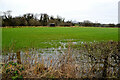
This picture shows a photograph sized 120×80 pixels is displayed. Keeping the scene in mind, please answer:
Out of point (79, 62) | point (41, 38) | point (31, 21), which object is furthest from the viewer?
point (31, 21)

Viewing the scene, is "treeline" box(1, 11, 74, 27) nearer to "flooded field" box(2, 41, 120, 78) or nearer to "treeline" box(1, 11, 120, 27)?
"treeline" box(1, 11, 120, 27)

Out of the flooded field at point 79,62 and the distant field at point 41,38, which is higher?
the distant field at point 41,38

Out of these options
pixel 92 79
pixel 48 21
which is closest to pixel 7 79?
pixel 92 79

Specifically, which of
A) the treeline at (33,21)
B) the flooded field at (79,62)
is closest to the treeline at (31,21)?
the treeline at (33,21)

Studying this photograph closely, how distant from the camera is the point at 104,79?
5402mm

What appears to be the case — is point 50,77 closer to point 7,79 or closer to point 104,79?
point 7,79

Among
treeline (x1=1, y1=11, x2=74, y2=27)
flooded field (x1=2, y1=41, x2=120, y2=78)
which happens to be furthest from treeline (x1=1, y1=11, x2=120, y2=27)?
flooded field (x1=2, y1=41, x2=120, y2=78)

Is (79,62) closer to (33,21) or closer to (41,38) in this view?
(41,38)

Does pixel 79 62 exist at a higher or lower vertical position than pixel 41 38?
lower

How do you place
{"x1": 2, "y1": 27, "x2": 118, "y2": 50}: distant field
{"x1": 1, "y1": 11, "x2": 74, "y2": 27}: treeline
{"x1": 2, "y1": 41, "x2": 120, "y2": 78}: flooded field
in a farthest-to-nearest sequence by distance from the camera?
{"x1": 1, "y1": 11, "x2": 74, "y2": 27}: treeline, {"x1": 2, "y1": 27, "x2": 118, "y2": 50}: distant field, {"x1": 2, "y1": 41, "x2": 120, "y2": 78}: flooded field

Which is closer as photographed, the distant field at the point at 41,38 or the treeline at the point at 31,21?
the distant field at the point at 41,38

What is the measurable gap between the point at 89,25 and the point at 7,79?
45.6 metres

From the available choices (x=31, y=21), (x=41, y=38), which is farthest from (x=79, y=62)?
(x=31, y=21)

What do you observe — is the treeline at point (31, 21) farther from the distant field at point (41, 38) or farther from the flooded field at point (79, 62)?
the flooded field at point (79, 62)
